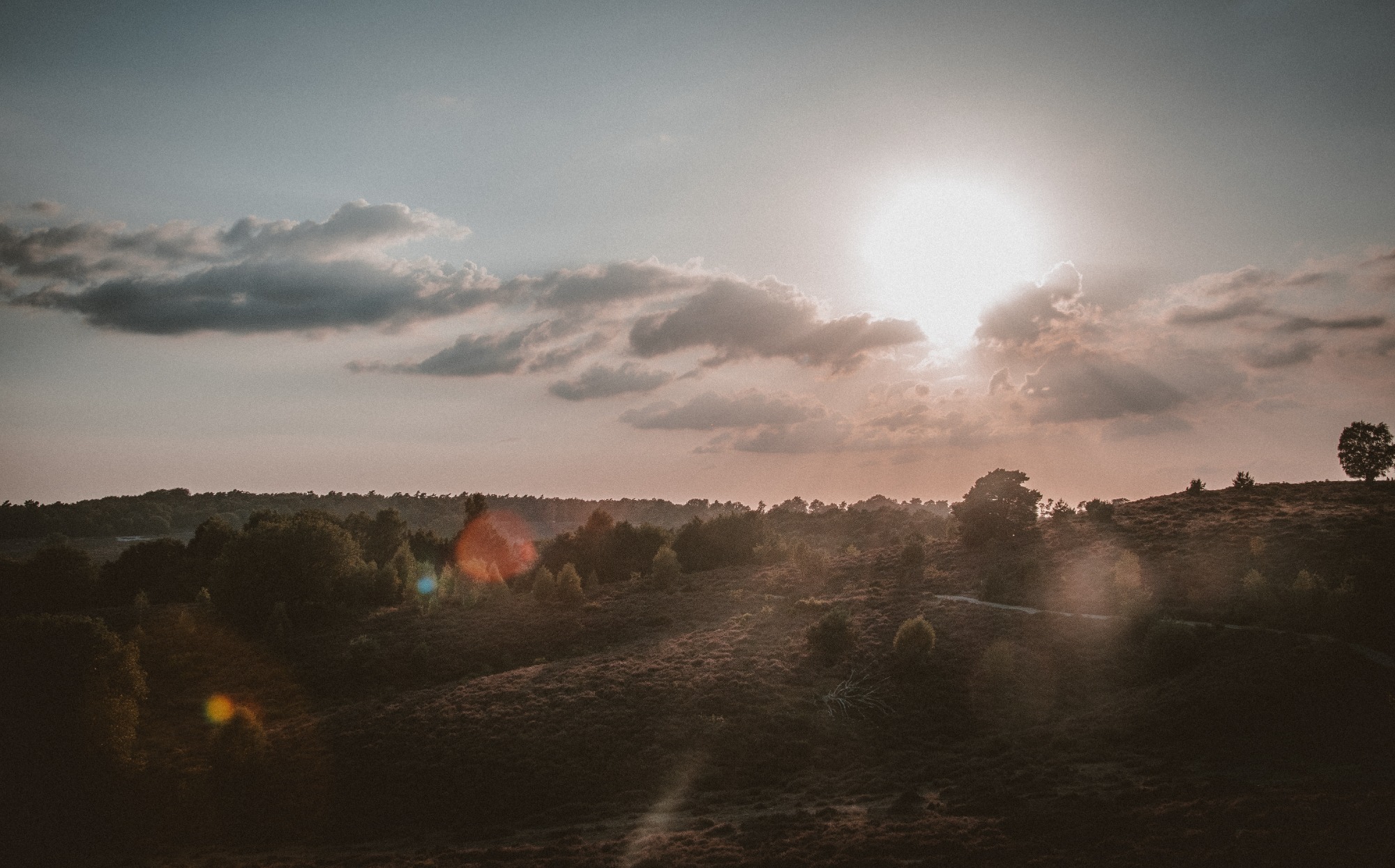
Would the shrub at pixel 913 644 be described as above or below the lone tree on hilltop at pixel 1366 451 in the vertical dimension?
below

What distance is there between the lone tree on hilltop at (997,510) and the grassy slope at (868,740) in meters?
16.9

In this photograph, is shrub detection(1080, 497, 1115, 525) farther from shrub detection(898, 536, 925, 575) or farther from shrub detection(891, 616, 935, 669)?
shrub detection(891, 616, 935, 669)

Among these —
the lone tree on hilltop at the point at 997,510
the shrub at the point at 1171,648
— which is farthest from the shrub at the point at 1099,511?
the shrub at the point at 1171,648

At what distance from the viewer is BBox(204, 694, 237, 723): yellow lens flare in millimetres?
50500

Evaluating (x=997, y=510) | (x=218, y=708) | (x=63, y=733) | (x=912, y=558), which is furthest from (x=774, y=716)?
(x=997, y=510)

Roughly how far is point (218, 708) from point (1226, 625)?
72379 millimetres

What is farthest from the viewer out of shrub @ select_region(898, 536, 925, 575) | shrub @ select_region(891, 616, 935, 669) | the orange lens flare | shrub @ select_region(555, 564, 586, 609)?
the orange lens flare

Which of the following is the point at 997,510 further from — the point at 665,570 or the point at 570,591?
the point at 570,591

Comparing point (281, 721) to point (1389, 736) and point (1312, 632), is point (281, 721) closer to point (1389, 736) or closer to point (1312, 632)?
point (1389, 736)

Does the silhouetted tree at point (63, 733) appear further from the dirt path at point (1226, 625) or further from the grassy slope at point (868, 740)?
the dirt path at point (1226, 625)

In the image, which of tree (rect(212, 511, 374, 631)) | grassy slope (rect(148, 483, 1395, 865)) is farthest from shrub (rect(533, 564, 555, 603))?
tree (rect(212, 511, 374, 631))

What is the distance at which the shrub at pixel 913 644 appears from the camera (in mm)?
49094

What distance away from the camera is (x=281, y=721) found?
48.8 m

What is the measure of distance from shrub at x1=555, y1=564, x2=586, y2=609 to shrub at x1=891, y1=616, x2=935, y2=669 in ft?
121
